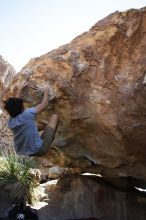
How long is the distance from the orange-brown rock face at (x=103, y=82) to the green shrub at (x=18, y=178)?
465 centimetres

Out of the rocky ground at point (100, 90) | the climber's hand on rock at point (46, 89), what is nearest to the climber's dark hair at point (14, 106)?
the climber's hand on rock at point (46, 89)

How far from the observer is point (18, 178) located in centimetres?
1268

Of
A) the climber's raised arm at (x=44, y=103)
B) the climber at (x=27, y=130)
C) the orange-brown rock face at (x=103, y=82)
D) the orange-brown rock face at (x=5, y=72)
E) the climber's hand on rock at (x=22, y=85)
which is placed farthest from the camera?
the orange-brown rock face at (x=5, y=72)

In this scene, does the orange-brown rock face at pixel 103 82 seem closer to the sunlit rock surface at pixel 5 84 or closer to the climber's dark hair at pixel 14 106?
the climber's dark hair at pixel 14 106

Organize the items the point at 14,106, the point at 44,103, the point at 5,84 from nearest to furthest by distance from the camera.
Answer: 1. the point at 14,106
2. the point at 44,103
3. the point at 5,84

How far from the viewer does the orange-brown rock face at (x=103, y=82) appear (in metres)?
7.04

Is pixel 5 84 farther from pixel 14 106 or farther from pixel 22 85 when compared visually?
pixel 14 106

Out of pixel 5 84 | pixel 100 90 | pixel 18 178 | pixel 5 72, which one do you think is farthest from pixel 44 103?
pixel 5 72

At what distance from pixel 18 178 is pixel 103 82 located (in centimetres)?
646

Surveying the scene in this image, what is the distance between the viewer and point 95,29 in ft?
24.4

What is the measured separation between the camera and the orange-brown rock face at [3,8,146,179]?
277 inches

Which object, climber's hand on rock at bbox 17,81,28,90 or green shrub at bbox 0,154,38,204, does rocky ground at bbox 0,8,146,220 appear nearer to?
climber's hand on rock at bbox 17,81,28,90

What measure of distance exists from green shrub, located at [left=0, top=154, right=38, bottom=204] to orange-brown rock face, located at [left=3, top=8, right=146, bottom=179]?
4.65 meters

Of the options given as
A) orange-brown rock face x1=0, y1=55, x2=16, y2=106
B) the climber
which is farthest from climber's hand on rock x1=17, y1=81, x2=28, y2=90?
orange-brown rock face x1=0, y1=55, x2=16, y2=106
